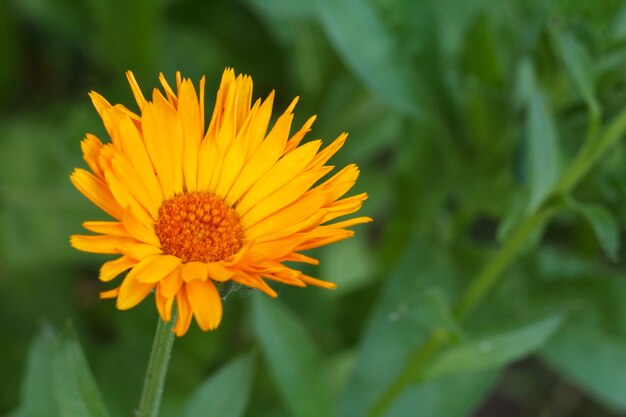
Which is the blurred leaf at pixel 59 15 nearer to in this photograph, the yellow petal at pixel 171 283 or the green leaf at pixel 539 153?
the green leaf at pixel 539 153

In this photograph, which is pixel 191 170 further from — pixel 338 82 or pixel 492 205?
pixel 338 82

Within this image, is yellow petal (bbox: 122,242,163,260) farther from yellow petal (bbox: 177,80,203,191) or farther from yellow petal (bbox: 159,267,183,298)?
yellow petal (bbox: 177,80,203,191)

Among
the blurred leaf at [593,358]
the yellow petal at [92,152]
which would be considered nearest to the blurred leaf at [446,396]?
the blurred leaf at [593,358]

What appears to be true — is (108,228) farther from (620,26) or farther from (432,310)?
(620,26)

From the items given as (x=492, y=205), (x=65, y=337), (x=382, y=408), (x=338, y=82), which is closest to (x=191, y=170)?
(x=65, y=337)

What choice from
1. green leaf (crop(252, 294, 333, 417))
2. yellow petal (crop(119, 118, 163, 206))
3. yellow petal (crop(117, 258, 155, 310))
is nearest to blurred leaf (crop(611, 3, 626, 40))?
green leaf (crop(252, 294, 333, 417))

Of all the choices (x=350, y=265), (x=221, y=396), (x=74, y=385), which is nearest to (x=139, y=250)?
(x=74, y=385)

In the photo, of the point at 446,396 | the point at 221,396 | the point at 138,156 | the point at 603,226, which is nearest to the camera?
the point at 138,156
